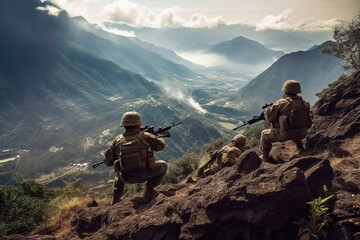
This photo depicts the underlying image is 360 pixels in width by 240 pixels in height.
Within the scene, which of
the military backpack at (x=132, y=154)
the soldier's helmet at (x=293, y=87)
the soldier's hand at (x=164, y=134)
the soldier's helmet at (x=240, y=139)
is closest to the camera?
the military backpack at (x=132, y=154)

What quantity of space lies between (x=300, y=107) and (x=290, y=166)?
4.35 meters

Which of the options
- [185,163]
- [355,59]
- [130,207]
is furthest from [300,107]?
A: [355,59]

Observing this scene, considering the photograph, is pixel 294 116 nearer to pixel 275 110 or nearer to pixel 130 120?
pixel 275 110

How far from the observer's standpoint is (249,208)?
7.80 m

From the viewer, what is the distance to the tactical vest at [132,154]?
10961 mm

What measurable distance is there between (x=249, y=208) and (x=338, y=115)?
9.97 meters

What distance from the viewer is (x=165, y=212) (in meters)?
9.38

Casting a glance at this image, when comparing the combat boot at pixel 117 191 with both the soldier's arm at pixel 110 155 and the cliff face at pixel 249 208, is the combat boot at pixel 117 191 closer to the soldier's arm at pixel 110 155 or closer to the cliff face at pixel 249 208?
the cliff face at pixel 249 208

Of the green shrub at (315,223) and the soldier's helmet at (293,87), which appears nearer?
the green shrub at (315,223)

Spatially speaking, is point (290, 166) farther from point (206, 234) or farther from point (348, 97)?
point (348, 97)

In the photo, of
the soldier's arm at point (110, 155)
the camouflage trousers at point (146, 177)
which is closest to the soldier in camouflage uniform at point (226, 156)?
the camouflage trousers at point (146, 177)

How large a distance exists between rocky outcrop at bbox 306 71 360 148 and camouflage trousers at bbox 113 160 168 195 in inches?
290

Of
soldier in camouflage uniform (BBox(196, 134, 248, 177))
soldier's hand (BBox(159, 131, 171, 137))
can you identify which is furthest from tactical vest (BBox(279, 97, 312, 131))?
soldier's hand (BBox(159, 131, 171, 137))

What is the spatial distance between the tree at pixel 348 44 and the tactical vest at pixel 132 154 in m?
46.7
